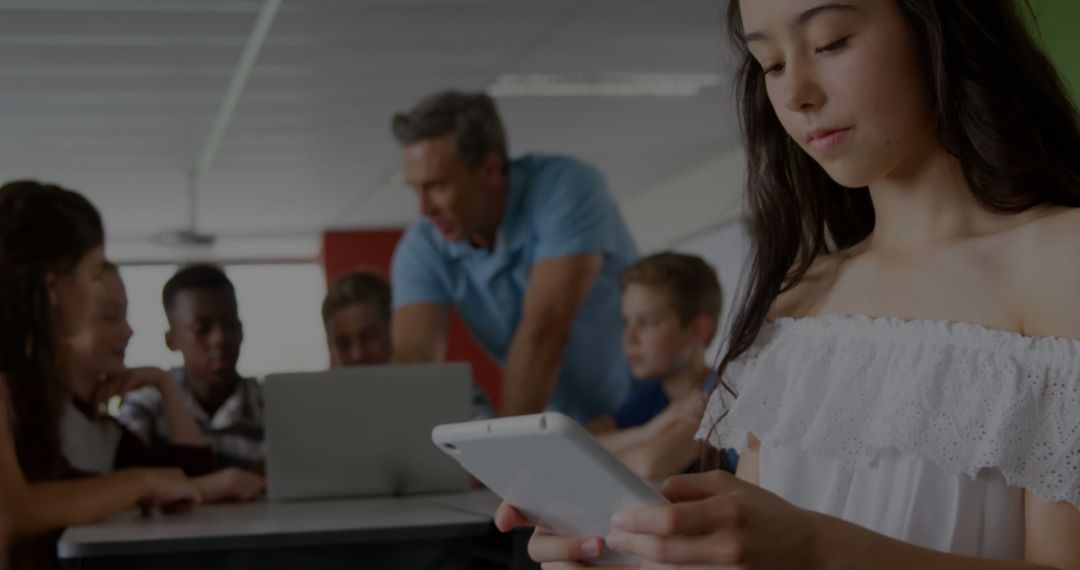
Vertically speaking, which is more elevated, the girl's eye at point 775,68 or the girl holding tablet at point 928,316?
the girl's eye at point 775,68

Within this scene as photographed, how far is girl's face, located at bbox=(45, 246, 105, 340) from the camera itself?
116 inches

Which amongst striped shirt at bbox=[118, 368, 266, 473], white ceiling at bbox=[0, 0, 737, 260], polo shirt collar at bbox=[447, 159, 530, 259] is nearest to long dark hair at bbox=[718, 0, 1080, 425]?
white ceiling at bbox=[0, 0, 737, 260]

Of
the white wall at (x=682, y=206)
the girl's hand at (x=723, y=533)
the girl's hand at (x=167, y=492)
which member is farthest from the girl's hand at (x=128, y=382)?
the white wall at (x=682, y=206)

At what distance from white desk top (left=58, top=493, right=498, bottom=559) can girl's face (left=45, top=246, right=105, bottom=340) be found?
45 cm

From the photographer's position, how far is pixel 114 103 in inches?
272

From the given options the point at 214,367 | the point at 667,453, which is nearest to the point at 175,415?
the point at 214,367

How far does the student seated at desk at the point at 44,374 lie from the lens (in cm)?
275

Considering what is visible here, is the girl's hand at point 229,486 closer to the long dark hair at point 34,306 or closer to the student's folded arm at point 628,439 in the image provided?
the long dark hair at point 34,306

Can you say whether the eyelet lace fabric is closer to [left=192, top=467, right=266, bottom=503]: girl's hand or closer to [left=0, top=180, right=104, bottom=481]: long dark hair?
[left=0, top=180, right=104, bottom=481]: long dark hair

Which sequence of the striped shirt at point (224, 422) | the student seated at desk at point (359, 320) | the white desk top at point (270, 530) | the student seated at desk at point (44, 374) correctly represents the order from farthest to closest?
1. the student seated at desk at point (359, 320)
2. the striped shirt at point (224, 422)
3. the student seated at desk at point (44, 374)
4. the white desk top at point (270, 530)

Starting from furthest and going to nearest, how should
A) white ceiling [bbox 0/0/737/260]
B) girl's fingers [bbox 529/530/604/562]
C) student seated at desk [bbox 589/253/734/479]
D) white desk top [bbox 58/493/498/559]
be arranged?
white ceiling [bbox 0/0/737/260]
student seated at desk [bbox 589/253/734/479]
white desk top [bbox 58/493/498/559]
girl's fingers [bbox 529/530/604/562]

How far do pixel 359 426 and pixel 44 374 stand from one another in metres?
0.66

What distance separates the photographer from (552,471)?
108 cm

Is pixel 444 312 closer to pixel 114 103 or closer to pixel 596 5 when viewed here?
pixel 596 5
